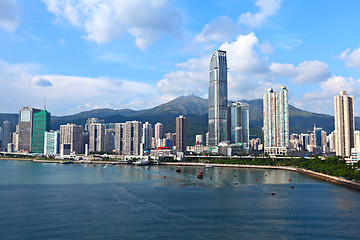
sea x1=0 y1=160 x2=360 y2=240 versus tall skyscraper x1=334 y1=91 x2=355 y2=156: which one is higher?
tall skyscraper x1=334 y1=91 x2=355 y2=156

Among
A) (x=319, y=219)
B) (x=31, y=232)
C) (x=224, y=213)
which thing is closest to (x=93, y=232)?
(x=31, y=232)

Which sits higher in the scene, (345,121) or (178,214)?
(345,121)

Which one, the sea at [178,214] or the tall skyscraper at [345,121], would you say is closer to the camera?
the sea at [178,214]

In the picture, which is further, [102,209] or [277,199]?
[277,199]

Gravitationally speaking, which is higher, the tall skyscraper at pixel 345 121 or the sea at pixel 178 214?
the tall skyscraper at pixel 345 121

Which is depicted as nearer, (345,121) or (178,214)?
(178,214)

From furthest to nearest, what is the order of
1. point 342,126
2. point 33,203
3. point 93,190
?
1. point 342,126
2. point 93,190
3. point 33,203

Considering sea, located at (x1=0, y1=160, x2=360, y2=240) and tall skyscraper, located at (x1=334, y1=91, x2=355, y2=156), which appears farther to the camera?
tall skyscraper, located at (x1=334, y1=91, x2=355, y2=156)

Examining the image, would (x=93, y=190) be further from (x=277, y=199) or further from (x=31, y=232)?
(x=277, y=199)
